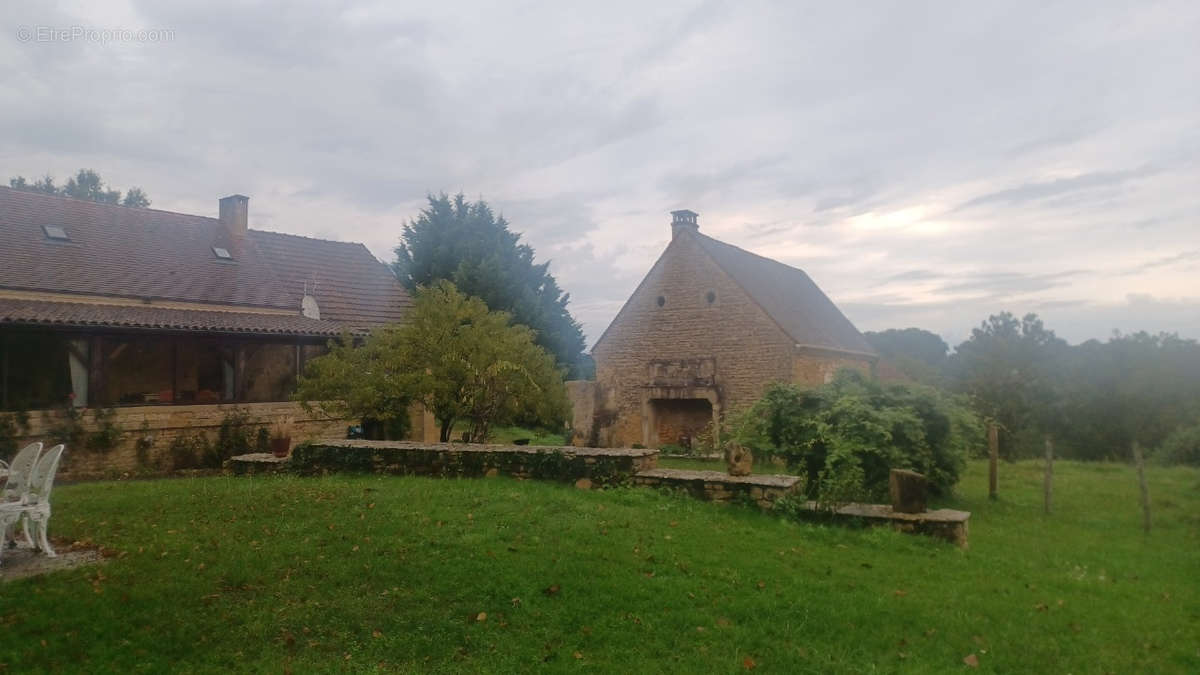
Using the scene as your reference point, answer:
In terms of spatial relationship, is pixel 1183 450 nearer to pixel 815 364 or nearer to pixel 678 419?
pixel 815 364

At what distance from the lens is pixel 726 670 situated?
17.3 ft

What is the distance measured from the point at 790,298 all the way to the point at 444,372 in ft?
52.5

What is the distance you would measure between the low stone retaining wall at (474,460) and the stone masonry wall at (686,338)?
11.4 m

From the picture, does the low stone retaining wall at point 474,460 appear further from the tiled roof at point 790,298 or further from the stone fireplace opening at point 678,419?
the stone fireplace opening at point 678,419

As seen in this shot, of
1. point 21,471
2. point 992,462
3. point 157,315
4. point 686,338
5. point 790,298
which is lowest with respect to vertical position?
point 992,462

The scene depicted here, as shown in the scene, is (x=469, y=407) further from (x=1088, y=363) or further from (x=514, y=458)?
(x=1088, y=363)

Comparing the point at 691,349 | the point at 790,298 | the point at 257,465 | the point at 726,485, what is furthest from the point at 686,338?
the point at 257,465

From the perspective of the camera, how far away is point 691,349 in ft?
77.9

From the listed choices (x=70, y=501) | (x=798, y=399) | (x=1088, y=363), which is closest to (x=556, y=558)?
(x=798, y=399)

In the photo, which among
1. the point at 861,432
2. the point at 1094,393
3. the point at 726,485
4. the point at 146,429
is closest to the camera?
the point at 726,485

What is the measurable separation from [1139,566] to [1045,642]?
3.68 metres

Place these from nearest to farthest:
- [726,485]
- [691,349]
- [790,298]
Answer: [726,485], [691,349], [790,298]

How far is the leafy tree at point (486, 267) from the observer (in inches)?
1230

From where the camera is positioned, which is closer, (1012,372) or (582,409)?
(582,409)
